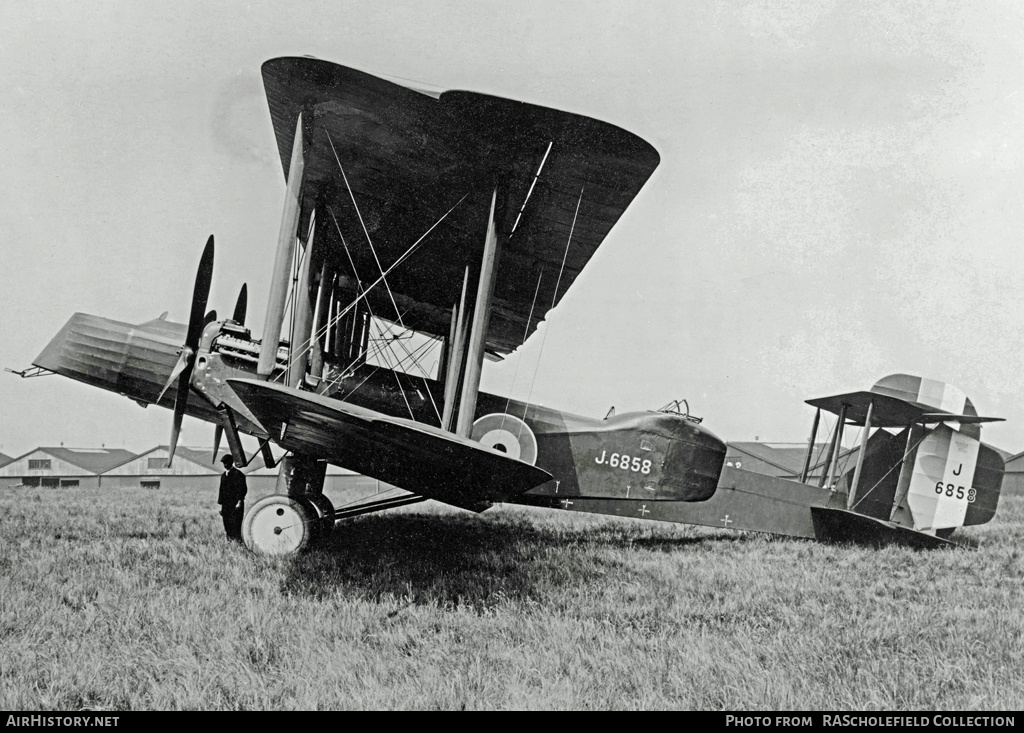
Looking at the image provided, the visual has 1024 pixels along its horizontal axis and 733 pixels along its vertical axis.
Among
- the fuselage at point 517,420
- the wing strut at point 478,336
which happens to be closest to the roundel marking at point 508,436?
the fuselage at point 517,420

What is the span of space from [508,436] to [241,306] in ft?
9.84

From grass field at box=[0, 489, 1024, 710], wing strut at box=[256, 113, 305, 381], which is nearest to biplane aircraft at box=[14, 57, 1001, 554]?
wing strut at box=[256, 113, 305, 381]

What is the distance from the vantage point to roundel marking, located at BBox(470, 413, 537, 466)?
6.54 m

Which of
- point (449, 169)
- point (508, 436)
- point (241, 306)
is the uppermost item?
point (449, 169)

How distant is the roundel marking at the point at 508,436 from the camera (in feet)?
21.5

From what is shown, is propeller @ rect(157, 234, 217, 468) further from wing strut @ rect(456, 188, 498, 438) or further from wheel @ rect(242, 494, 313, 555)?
wing strut @ rect(456, 188, 498, 438)

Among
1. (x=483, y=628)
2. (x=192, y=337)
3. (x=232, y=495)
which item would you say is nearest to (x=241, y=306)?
(x=192, y=337)

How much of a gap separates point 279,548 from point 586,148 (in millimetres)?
3794

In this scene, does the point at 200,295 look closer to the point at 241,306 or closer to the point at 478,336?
the point at 241,306

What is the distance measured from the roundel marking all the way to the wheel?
71.9 inches

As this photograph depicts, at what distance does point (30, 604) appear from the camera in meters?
3.84

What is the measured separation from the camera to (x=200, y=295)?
5.48 metres
